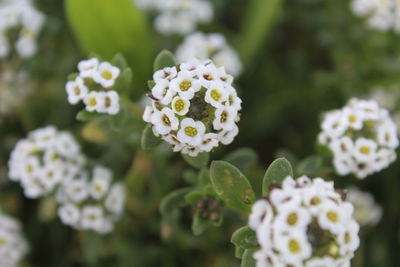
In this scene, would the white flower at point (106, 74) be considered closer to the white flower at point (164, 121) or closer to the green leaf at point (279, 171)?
the white flower at point (164, 121)

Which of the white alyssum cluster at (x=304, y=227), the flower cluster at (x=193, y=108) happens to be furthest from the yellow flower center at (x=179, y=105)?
the white alyssum cluster at (x=304, y=227)

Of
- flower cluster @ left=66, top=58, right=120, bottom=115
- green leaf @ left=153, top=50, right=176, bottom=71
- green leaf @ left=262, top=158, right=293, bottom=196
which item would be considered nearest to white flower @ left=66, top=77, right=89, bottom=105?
flower cluster @ left=66, top=58, right=120, bottom=115

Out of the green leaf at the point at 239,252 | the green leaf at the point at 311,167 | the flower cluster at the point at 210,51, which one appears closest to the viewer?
the green leaf at the point at 239,252

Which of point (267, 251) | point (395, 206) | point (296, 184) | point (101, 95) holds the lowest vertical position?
point (267, 251)

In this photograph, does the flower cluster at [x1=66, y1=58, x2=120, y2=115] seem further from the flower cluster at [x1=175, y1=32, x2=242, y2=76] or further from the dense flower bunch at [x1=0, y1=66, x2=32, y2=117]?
the dense flower bunch at [x1=0, y1=66, x2=32, y2=117]

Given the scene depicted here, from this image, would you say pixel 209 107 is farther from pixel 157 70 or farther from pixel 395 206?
pixel 395 206

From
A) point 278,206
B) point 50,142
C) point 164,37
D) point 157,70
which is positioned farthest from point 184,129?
point 164,37

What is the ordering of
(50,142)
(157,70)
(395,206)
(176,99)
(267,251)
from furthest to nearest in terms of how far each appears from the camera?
1. (395,206)
2. (50,142)
3. (157,70)
4. (176,99)
5. (267,251)
